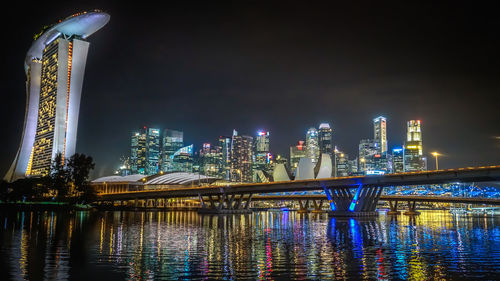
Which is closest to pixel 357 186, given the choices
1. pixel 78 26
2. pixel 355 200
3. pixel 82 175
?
pixel 355 200

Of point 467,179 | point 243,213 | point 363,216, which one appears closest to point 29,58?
point 243,213

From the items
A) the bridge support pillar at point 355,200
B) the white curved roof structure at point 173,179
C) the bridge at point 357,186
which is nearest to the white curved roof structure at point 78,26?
the white curved roof structure at point 173,179

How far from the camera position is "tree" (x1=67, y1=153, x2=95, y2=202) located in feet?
394

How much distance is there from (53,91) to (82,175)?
5964 cm

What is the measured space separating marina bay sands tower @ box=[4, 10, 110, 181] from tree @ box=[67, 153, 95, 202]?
38019mm

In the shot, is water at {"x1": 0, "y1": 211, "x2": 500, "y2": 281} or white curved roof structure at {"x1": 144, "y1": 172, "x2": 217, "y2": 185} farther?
white curved roof structure at {"x1": 144, "y1": 172, "x2": 217, "y2": 185}

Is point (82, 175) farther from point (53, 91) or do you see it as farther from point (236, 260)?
point (236, 260)

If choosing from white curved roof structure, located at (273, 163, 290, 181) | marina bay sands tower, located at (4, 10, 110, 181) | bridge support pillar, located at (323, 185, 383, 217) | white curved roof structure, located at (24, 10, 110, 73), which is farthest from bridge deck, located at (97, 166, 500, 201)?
white curved roof structure, located at (24, 10, 110, 73)

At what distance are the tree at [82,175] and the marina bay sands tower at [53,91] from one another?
38.0m

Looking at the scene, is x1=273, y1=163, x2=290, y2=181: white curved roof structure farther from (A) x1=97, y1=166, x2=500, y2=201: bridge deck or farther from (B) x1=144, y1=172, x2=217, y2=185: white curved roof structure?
(A) x1=97, y1=166, x2=500, y2=201: bridge deck

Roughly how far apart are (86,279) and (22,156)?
7162 inches

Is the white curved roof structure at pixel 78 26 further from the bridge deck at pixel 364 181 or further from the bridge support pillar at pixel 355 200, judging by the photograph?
the bridge support pillar at pixel 355 200

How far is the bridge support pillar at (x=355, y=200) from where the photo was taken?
9856cm

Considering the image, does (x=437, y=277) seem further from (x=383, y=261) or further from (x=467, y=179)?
(x=467, y=179)
